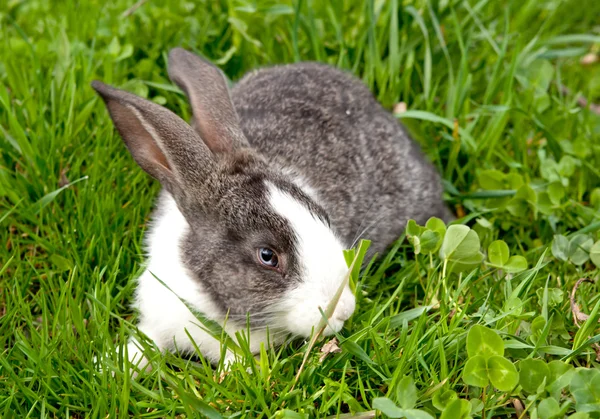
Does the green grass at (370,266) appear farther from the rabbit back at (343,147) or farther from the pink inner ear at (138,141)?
the pink inner ear at (138,141)

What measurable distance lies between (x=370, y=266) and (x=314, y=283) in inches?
32.6

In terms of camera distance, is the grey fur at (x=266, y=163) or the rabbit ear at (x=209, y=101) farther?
the rabbit ear at (x=209, y=101)

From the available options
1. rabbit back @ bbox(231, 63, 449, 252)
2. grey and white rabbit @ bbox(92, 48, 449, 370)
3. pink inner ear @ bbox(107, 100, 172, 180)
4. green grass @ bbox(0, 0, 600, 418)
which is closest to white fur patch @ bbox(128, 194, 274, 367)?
grey and white rabbit @ bbox(92, 48, 449, 370)

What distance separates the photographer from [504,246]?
4152 millimetres

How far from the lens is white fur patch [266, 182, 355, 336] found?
355 cm

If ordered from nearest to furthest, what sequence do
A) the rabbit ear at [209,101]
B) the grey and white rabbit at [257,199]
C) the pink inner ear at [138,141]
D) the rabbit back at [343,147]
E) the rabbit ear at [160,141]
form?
the grey and white rabbit at [257,199] → the rabbit ear at [160,141] → the pink inner ear at [138,141] → the rabbit ear at [209,101] → the rabbit back at [343,147]

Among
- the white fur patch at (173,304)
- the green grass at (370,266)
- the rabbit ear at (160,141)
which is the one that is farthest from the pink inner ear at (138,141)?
the green grass at (370,266)

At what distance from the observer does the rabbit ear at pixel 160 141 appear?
3.85 metres

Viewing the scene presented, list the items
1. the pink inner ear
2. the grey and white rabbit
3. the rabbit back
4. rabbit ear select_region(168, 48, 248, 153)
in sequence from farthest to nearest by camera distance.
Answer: the rabbit back < rabbit ear select_region(168, 48, 248, 153) < the pink inner ear < the grey and white rabbit

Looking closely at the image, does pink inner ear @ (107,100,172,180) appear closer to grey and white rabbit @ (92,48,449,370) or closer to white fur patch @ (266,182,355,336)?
grey and white rabbit @ (92,48,449,370)

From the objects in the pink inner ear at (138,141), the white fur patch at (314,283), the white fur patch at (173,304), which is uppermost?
the pink inner ear at (138,141)

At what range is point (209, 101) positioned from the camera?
14.0 ft

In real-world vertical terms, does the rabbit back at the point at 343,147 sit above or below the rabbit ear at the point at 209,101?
below

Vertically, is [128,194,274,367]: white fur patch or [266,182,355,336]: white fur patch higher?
[266,182,355,336]: white fur patch
